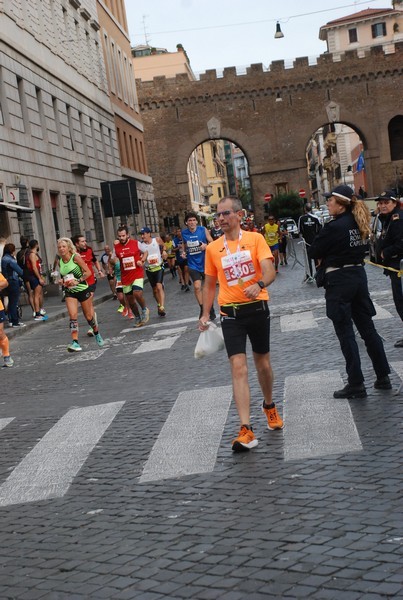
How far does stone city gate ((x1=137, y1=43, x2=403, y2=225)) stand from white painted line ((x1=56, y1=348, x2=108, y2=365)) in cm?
5405

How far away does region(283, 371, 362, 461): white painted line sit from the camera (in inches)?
273

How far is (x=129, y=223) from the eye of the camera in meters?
53.0

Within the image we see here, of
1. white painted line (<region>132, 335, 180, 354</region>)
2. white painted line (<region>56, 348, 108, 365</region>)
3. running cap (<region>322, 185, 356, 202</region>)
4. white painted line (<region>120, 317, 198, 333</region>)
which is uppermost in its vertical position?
running cap (<region>322, 185, 356, 202</region>)

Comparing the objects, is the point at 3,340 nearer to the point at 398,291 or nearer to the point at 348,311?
the point at 398,291

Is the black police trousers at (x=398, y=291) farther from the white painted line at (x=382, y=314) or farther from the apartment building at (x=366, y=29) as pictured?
the apartment building at (x=366, y=29)

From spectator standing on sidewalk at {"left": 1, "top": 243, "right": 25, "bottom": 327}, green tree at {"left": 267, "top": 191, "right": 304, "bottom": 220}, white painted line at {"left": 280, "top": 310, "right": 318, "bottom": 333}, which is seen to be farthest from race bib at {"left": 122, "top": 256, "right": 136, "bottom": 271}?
green tree at {"left": 267, "top": 191, "right": 304, "bottom": 220}

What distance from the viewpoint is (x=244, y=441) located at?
715cm

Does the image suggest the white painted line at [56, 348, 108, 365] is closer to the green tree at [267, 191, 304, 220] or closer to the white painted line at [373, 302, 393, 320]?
the white painted line at [373, 302, 393, 320]

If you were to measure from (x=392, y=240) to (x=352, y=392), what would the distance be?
2.96 m

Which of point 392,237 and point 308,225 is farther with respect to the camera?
point 308,225

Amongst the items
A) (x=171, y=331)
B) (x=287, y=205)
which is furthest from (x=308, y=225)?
(x=287, y=205)

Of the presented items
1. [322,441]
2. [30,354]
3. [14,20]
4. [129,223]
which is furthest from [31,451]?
[129,223]

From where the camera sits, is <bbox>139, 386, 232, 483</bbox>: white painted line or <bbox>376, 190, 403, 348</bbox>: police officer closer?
<bbox>139, 386, 232, 483</bbox>: white painted line

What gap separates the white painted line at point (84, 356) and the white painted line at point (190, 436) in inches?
182
